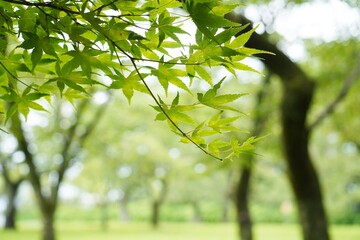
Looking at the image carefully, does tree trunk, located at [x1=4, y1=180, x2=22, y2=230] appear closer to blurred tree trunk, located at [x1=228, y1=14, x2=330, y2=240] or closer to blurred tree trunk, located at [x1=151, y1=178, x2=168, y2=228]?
blurred tree trunk, located at [x1=151, y1=178, x2=168, y2=228]

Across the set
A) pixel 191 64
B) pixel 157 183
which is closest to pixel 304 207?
pixel 191 64

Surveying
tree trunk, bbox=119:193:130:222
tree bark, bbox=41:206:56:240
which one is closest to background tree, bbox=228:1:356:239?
tree bark, bbox=41:206:56:240

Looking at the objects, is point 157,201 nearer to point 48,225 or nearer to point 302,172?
point 48,225

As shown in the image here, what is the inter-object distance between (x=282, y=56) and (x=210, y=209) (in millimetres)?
40380

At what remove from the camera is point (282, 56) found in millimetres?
5035

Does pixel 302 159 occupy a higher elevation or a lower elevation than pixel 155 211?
lower

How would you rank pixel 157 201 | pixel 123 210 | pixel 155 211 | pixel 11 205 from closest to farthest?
1. pixel 11 205
2. pixel 157 201
3. pixel 155 211
4. pixel 123 210

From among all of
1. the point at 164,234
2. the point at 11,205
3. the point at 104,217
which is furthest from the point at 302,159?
the point at 11,205

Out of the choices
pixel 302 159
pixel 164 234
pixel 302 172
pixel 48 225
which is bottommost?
pixel 164 234

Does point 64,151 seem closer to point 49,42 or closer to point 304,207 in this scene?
point 304,207

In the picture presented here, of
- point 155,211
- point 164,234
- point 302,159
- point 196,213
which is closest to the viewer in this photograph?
point 302,159

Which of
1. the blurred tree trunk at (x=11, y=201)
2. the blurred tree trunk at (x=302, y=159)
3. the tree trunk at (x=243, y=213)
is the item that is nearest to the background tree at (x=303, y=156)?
the blurred tree trunk at (x=302, y=159)

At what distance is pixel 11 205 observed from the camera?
96.2 ft

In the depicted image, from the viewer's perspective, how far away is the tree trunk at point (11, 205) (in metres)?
28.9
